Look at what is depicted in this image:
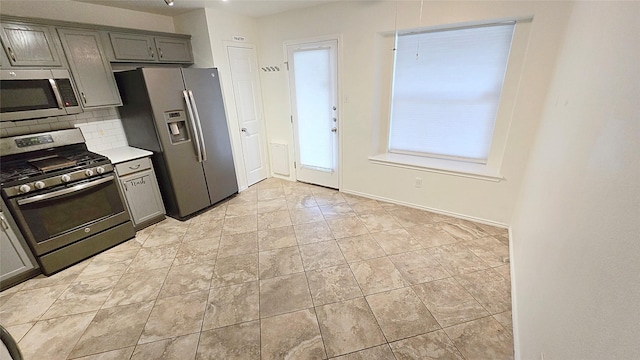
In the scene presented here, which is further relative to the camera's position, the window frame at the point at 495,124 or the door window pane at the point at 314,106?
the door window pane at the point at 314,106

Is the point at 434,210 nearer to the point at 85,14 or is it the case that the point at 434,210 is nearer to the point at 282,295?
the point at 282,295

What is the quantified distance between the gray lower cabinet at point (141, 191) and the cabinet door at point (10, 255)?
2.77 ft

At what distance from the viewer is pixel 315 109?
372cm

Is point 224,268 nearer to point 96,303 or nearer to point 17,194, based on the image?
point 96,303

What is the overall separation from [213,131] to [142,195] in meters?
1.13

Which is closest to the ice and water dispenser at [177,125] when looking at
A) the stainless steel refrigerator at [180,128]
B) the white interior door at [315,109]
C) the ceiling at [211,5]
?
the stainless steel refrigerator at [180,128]

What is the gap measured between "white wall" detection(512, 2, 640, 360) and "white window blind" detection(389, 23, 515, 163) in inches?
29.9

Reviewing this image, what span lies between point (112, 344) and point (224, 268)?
88 cm

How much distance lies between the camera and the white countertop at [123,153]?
8.95 feet

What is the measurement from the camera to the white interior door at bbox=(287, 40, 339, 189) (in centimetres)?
342

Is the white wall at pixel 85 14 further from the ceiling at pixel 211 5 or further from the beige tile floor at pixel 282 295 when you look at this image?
the beige tile floor at pixel 282 295

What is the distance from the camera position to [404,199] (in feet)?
11.1

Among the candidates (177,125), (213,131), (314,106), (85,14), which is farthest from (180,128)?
(314,106)

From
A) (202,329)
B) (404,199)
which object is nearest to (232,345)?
(202,329)
